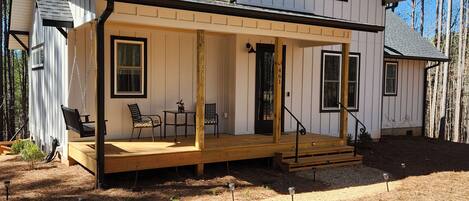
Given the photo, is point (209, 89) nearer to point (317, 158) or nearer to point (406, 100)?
point (317, 158)

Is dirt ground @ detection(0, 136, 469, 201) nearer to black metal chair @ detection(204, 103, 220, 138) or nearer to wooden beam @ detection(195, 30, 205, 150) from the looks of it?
black metal chair @ detection(204, 103, 220, 138)

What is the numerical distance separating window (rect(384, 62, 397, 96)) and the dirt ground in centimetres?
393

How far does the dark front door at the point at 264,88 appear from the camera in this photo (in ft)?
29.6

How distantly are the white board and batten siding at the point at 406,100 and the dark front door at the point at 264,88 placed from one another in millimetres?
4849

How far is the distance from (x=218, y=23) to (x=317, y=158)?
3.28m

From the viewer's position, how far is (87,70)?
744cm

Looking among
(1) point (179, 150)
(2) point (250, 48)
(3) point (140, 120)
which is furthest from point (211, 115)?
(1) point (179, 150)

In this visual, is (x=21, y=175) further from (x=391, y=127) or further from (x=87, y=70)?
(x=391, y=127)

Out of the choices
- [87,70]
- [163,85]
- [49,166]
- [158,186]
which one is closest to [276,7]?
[163,85]

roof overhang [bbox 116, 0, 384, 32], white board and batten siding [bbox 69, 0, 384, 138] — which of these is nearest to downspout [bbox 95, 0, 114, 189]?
roof overhang [bbox 116, 0, 384, 32]

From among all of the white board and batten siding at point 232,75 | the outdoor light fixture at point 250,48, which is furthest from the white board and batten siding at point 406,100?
the outdoor light fixture at point 250,48

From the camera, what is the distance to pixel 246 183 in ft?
21.6

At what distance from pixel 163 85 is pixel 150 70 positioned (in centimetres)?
41

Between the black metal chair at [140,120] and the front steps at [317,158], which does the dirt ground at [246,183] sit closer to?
the front steps at [317,158]
